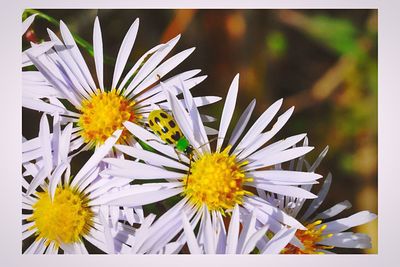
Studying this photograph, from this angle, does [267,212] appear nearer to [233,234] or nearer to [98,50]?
[233,234]

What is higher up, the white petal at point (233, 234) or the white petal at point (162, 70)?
the white petal at point (162, 70)

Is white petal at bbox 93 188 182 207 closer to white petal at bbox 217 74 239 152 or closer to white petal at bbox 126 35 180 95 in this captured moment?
white petal at bbox 217 74 239 152

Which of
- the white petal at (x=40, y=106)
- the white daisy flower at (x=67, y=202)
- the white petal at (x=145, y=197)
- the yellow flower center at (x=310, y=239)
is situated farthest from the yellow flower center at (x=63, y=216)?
the yellow flower center at (x=310, y=239)

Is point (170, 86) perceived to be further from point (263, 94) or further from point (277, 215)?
point (277, 215)

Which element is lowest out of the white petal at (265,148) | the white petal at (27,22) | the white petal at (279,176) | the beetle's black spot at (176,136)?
the white petal at (279,176)

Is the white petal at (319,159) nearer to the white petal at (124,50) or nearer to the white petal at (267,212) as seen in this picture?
the white petal at (267,212)

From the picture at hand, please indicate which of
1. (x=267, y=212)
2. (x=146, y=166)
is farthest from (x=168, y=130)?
(x=267, y=212)
